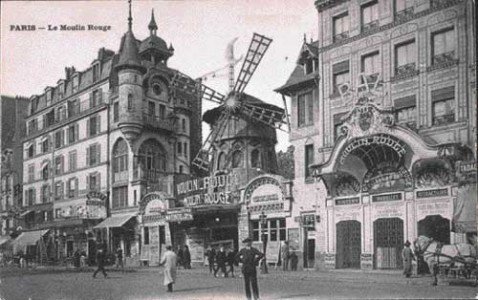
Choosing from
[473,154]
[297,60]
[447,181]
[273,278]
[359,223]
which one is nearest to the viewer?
[473,154]

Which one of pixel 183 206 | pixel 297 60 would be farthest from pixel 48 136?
pixel 297 60

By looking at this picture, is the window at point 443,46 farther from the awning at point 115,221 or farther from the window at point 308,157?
the awning at point 115,221

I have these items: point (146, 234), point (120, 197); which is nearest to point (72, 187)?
point (120, 197)

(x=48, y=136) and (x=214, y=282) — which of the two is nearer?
(x=214, y=282)

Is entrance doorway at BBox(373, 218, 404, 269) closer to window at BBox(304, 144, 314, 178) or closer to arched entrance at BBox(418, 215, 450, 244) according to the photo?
arched entrance at BBox(418, 215, 450, 244)

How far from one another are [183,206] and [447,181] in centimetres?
1941

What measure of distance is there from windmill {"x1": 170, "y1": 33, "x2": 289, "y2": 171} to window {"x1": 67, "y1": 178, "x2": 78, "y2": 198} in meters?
11.2

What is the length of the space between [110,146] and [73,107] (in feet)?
20.1

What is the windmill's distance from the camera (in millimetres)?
35156

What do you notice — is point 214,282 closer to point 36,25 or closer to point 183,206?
point 36,25

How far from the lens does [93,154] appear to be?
44688 millimetres

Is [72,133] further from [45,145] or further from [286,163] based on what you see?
[286,163]

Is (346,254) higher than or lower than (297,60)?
lower

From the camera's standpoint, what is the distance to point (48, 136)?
160ft
